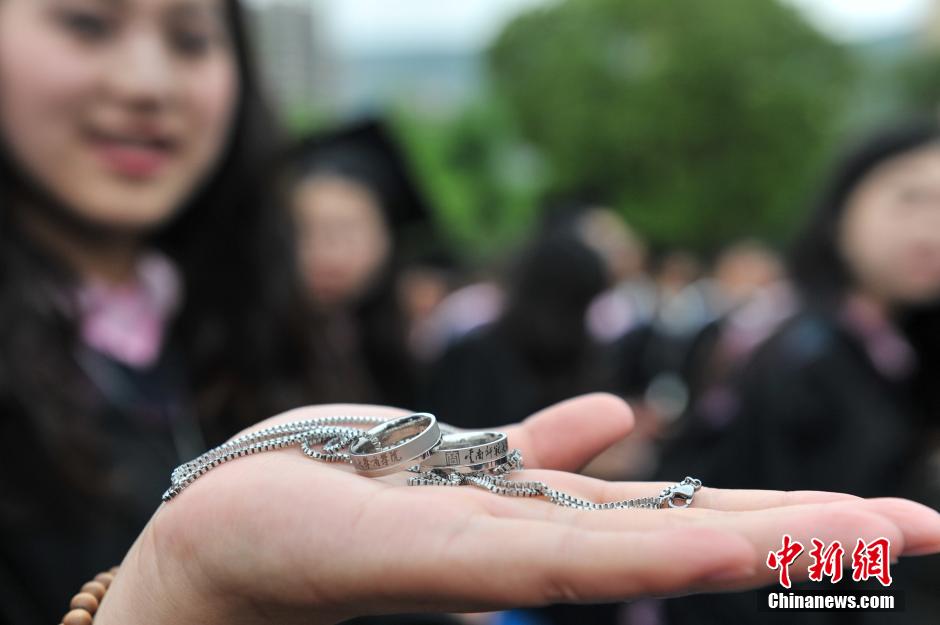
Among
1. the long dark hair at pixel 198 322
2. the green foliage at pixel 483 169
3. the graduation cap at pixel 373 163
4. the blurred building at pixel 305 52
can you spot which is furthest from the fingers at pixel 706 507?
the blurred building at pixel 305 52

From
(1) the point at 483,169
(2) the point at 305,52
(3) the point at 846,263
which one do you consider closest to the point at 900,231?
(3) the point at 846,263

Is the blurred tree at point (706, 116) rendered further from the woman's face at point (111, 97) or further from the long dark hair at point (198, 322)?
the woman's face at point (111, 97)

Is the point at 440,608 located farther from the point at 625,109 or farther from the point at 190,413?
the point at 625,109

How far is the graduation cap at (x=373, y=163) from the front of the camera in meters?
4.09

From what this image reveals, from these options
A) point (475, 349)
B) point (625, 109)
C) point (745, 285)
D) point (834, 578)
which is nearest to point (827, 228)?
point (475, 349)

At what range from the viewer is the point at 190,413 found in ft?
6.89

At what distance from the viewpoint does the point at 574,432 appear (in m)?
1.30

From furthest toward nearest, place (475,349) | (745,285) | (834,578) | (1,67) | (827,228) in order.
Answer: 1. (745,285)
2. (475,349)
3. (827,228)
4. (1,67)
5. (834,578)

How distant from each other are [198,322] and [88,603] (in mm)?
1177

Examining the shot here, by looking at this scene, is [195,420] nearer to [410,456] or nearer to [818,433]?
[410,456]

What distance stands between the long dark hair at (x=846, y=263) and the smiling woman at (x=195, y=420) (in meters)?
1.85

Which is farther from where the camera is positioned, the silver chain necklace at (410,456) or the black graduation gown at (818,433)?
the black graduation gown at (818,433)

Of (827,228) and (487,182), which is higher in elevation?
(487,182)

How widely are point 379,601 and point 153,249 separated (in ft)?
5.61
